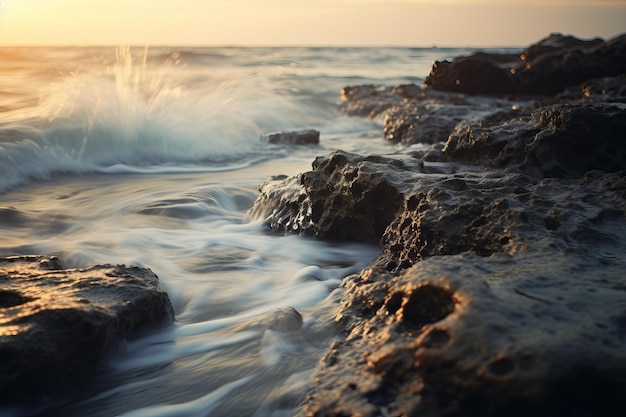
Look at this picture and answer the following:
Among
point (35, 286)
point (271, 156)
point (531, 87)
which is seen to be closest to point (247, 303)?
point (35, 286)

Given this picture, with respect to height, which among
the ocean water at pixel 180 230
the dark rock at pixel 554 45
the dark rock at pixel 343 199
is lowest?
the ocean water at pixel 180 230

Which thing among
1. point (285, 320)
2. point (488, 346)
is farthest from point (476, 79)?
point (488, 346)

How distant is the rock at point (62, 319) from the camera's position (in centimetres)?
215

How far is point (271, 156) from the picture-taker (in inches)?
344

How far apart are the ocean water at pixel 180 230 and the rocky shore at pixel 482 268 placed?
0.95 ft

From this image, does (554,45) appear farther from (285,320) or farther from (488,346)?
(488,346)

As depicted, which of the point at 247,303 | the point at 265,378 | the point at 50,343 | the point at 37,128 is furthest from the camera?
the point at 37,128

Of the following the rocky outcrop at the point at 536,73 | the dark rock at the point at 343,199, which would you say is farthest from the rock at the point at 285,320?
the rocky outcrop at the point at 536,73

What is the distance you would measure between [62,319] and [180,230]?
2773 millimetres

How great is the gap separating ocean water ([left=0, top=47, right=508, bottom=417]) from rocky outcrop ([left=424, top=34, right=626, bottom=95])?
3.17 meters

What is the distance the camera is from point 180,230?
16.5 ft

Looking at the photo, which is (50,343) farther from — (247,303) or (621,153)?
(621,153)

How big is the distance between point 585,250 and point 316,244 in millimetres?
2078

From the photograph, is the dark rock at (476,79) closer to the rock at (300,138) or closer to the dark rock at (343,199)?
the rock at (300,138)
